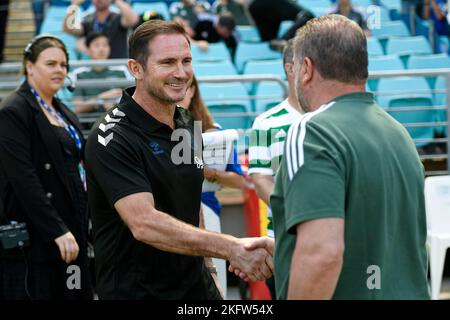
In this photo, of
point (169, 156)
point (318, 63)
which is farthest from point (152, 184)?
point (318, 63)

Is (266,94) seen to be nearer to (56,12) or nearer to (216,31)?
(216,31)

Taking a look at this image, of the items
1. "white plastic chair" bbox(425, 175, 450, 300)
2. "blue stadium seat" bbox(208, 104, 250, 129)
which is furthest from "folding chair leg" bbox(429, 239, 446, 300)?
"blue stadium seat" bbox(208, 104, 250, 129)

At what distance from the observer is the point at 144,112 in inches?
156

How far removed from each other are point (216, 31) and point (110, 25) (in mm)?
1823

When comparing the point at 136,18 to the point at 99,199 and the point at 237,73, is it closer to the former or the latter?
the point at 237,73

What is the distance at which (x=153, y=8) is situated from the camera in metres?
12.2

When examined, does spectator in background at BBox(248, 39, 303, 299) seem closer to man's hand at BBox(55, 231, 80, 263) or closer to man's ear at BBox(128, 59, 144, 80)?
man's hand at BBox(55, 231, 80, 263)

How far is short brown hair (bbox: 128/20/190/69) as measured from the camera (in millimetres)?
4031

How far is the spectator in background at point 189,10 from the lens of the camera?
11758mm

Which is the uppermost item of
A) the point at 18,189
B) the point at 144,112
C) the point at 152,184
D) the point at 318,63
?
the point at 318,63

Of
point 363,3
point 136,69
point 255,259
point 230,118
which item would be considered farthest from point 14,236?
point 363,3

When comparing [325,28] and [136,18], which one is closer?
[325,28]

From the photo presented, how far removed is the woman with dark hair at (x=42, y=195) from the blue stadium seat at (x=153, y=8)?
6.51 m
